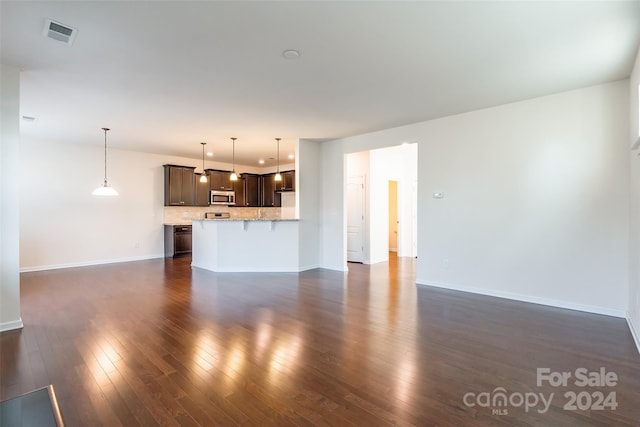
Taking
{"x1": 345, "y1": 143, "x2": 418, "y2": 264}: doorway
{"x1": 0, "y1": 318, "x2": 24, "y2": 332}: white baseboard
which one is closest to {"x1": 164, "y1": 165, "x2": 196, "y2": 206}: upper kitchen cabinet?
{"x1": 345, "y1": 143, "x2": 418, "y2": 264}: doorway

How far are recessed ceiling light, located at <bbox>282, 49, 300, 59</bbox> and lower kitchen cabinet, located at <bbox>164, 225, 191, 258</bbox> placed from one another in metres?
6.50

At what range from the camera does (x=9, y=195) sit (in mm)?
3195

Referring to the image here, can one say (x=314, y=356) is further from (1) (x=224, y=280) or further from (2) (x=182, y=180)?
(2) (x=182, y=180)

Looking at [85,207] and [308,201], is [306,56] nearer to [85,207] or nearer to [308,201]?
[308,201]

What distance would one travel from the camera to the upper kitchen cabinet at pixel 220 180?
9.03m

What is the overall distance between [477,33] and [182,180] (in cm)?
764

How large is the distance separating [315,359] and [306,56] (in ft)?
8.89

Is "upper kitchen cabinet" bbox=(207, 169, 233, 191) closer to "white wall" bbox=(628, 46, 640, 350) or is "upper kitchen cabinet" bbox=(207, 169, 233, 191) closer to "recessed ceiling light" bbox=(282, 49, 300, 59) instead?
"recessed ceiling light" bbox=(282, 49, 300, 59)

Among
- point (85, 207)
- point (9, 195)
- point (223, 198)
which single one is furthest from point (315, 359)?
point (223, 198)

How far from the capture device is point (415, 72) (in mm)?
3352

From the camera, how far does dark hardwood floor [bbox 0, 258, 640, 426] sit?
195cm

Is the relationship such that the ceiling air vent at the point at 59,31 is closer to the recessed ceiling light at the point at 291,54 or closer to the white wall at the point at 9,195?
the white wall at the point at 9,195

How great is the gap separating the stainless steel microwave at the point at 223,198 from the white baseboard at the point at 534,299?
6.23 metres

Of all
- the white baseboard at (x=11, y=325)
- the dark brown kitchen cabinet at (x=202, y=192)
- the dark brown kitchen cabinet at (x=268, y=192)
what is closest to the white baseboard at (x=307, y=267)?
the dark brown kitchen cabinet at (x=268, y=192)
